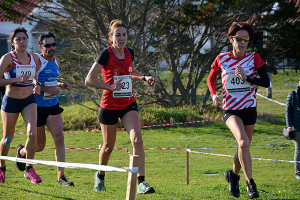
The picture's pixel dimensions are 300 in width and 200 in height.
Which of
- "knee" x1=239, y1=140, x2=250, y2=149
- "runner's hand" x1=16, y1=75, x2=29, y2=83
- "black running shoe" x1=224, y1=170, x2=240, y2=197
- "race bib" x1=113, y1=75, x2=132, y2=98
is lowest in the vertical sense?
"black running shoe" x1=224, y1=170, x2=240, y2=197

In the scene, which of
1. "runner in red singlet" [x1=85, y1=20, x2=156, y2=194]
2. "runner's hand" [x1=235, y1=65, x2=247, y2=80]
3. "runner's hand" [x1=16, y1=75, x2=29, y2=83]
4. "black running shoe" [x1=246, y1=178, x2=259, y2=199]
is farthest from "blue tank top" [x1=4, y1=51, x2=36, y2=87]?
"black running shoe" [x1=246, y1=178, x2=259, y2=199]

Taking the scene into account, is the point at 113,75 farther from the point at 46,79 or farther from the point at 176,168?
the point at 176,168

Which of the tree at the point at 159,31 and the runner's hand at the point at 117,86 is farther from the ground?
the tree at the point at 159,31

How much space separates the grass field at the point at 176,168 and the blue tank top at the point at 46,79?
1206 millimetres

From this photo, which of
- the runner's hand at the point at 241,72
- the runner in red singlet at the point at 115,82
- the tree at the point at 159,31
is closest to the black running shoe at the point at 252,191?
the runner's hand at the point at 241,72

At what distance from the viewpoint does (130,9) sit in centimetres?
1634

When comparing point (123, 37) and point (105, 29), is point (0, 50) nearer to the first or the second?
point (105, 29)

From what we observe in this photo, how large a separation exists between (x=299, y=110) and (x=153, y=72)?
1158 centimetres

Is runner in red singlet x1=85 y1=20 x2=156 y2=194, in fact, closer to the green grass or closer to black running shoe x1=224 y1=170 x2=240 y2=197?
the green grass

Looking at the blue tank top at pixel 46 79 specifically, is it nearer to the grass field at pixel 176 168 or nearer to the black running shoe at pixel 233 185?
the grass field at pixel 176 168

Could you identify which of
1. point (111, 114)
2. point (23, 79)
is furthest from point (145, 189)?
point (23, 79)

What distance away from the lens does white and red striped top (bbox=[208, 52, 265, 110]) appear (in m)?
6.03

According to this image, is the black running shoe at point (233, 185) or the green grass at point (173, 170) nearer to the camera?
the black running shoe at point (233, 185)

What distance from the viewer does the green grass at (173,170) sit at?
6.13m
